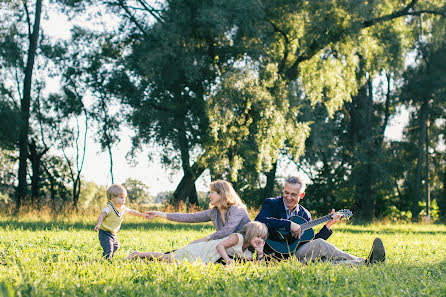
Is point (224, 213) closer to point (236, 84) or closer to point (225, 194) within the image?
point (225, 194)

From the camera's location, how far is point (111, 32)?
23859 mm

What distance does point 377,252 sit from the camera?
639cm

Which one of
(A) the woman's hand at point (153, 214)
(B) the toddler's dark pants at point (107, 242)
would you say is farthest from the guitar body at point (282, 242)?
(B) the toddler's dark pants at point (107, 242)

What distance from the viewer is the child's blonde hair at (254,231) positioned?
6188 mm

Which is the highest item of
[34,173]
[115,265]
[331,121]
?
[331,121]

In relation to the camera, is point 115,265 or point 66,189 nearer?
point 115,265

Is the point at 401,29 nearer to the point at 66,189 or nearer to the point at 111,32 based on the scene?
the point at 111,32

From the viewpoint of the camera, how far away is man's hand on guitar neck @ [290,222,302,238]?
6.35 meters

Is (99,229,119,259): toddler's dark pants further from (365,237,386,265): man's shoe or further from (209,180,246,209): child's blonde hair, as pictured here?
(365,237,386,265): man's shoe

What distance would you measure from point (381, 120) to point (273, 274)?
31.2 meters

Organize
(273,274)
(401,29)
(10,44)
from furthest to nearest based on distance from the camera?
(10,44) → (401,29) → (273,274)

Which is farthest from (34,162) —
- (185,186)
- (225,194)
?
(225,194)

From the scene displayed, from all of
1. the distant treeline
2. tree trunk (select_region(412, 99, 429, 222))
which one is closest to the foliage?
the distant treeline

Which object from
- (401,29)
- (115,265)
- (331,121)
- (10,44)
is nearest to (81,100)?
(10,44)
